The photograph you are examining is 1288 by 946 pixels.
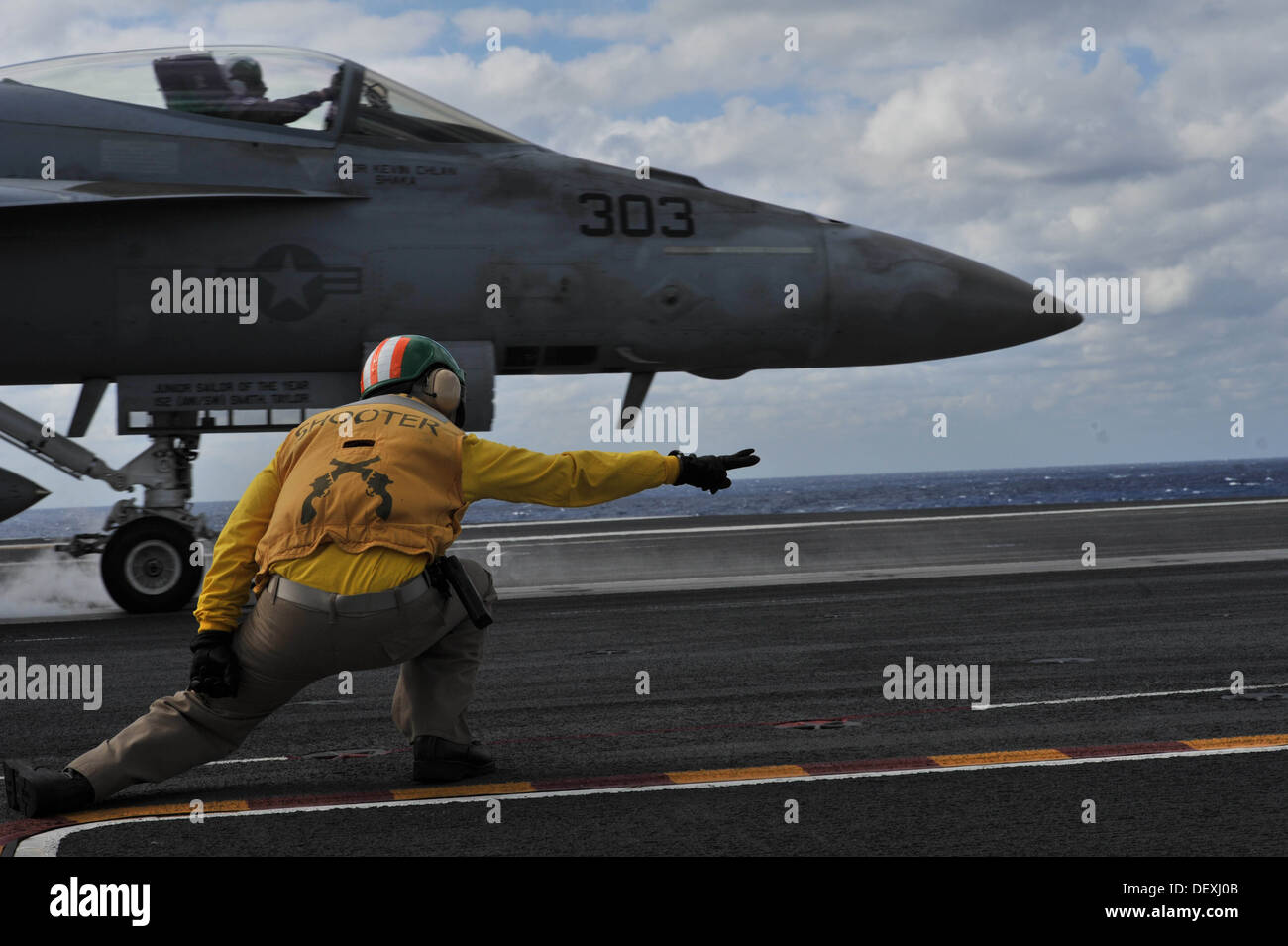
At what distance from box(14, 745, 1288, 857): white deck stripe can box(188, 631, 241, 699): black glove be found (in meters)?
0.45

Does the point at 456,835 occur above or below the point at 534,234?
below

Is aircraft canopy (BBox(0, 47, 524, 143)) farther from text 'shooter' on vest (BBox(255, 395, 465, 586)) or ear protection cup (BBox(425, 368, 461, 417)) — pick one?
text 'shooter' on vest (BBox(255, 395, 465, 586))

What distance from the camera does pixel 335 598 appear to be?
4.99m

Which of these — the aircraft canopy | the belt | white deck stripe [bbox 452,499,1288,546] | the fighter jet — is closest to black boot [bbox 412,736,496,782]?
the belt

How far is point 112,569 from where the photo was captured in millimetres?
12531

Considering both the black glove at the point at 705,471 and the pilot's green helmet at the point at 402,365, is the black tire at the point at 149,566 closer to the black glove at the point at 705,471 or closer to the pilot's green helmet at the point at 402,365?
the pilot's green helmet at the point at 402,365

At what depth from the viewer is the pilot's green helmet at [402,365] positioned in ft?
17.9

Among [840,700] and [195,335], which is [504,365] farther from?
[840,700]

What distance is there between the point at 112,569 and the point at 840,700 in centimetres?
786

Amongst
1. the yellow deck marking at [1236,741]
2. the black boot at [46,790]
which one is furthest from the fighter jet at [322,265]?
the black boot at [46,790]

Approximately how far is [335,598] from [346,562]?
5.4 inches

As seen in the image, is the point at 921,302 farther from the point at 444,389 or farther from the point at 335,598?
the point at 335,598

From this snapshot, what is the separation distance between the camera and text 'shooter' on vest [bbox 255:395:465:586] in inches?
198
